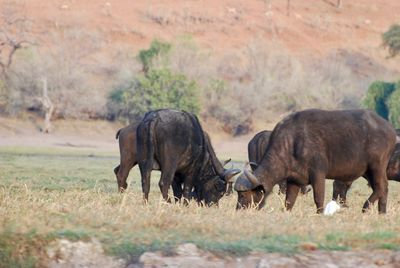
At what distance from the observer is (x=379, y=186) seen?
42.3 feet

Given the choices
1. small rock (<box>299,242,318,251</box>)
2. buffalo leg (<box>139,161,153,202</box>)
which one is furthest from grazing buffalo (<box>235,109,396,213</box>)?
small rock (<box>299,242,318,251</box>)

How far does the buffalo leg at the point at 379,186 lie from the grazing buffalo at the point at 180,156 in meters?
2.05

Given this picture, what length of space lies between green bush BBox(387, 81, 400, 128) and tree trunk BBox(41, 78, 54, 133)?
45.7 feet

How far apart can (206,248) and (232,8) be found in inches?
2640

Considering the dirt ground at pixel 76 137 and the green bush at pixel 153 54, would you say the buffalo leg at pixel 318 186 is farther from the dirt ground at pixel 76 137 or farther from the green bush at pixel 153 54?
the green bush at pixel 153 54

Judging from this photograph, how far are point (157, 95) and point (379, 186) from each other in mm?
32185

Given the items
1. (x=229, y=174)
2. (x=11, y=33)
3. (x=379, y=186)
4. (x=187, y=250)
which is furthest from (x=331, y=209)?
(x=11, y=33)

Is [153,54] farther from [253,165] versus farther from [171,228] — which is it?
[171,228]

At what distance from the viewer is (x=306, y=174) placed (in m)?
12.7

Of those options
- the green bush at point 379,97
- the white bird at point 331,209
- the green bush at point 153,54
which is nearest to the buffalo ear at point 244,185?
the white bird at point 331,209

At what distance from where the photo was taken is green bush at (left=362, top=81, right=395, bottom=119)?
4472 centimetres

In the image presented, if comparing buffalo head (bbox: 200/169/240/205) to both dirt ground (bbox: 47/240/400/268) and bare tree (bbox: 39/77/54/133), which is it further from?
bare tree (bbox: 39/77/54/133)

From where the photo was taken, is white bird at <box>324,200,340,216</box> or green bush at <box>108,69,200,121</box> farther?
green bush at <box>108,69,200,121</box>

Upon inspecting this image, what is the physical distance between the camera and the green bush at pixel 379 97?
44719 millimetres
